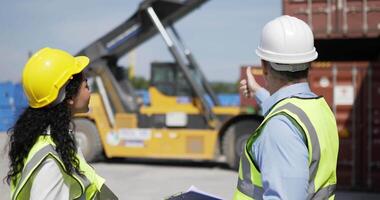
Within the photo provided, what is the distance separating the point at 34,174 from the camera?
209 centimetres

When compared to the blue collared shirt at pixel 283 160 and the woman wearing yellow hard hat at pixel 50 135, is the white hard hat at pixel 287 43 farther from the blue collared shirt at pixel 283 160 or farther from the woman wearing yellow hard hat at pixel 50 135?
the woman wearing yellow hard hat at pixel 50 135

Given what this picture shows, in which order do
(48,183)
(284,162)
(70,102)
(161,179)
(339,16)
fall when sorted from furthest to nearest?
1. (161,179)
2. (339,16)
3. (70,102)
4. (48,183)
5. (284,162)

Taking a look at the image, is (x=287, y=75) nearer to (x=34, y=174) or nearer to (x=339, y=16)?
(x=34, y=174)

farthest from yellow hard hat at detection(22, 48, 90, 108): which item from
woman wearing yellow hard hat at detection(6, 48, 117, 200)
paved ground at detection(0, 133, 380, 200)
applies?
paved ground at detection(0, 133, 380, 200)

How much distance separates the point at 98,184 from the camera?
239 cm

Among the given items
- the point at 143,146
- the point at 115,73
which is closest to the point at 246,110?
the point at 143,146

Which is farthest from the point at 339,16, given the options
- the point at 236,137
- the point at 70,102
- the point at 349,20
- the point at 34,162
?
the point at 34,162

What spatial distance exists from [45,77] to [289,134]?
99 centimetres

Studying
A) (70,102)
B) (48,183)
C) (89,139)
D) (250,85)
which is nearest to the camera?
(48,183)

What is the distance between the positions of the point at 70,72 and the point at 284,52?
2.85 ft

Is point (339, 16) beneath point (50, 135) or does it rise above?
beneath

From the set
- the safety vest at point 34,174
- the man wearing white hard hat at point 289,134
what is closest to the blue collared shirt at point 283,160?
the man wearing white hard hat at point 289,134

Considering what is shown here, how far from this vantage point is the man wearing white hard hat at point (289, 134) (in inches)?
74.8

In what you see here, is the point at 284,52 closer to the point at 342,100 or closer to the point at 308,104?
the point at 308,104
